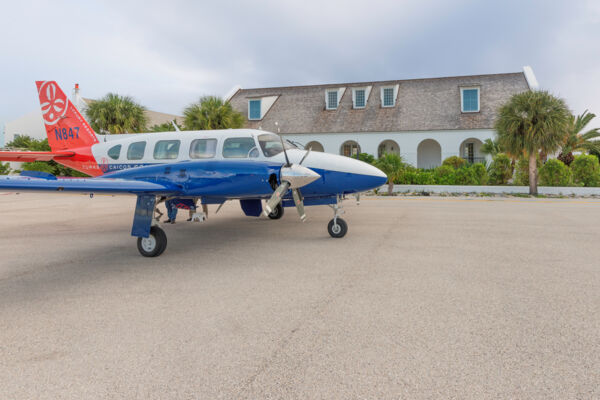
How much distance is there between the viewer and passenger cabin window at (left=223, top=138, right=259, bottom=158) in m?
7.70

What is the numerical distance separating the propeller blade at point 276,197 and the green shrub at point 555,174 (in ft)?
69.6

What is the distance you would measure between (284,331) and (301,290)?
127 centimetres

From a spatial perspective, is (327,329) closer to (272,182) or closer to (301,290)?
(301,290)

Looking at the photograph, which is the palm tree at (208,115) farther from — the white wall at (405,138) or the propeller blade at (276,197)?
the propeller blade at (276,197)

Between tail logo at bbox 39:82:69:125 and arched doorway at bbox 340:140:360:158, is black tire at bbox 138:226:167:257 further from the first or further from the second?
arched doorway at bbox 340:140:360:158

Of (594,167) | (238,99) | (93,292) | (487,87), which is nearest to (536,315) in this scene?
(93,292)

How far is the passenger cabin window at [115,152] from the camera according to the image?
9.32m

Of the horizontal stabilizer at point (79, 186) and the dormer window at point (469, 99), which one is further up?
the dormer window at point (469, 99)

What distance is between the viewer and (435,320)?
3.81 m

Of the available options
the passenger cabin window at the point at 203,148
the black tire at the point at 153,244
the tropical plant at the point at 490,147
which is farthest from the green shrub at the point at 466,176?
the black tire at the point at 153,244

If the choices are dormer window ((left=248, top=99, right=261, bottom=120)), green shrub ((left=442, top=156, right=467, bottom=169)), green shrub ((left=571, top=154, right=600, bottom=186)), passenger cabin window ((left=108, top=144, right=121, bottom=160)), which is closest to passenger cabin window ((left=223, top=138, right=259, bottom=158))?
passenger cabin window ((left=108, top=144, right=121, bottom=160))

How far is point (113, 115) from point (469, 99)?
87.7ft

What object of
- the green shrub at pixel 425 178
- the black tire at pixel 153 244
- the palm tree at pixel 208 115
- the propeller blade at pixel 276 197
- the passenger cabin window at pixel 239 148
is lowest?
the black tire at pixel 153 244

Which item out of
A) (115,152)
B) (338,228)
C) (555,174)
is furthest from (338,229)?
(555,174)
